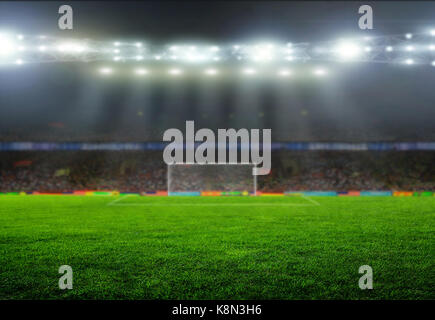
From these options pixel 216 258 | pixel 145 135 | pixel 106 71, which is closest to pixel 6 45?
pixel 106 71

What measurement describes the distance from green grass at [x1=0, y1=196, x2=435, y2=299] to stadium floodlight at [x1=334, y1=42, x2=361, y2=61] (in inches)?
418

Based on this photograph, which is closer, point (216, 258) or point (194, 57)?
point (216, 258)

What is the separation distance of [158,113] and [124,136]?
4.04 m

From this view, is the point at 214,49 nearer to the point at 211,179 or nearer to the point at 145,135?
the point at 211,179

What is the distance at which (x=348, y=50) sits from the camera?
582 inches

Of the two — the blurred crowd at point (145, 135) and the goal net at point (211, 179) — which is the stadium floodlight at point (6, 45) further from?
the blurred crowd at point (145, 135)

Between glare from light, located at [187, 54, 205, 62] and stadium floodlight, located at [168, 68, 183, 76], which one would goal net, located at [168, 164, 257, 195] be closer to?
stadium floodlight, located at [168, 68, 183, 76]

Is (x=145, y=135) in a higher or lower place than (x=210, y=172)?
higher

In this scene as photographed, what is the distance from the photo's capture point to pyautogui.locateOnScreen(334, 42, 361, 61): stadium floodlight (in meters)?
14.6

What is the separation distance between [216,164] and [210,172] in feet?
4.28

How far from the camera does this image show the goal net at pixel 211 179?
20.5 meters

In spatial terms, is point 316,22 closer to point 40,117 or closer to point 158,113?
point 158,113

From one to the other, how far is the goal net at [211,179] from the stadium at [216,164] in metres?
0.16

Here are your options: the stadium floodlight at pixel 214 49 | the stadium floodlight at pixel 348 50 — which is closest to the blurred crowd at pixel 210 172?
the stadium floodlight at pixel 214 49
